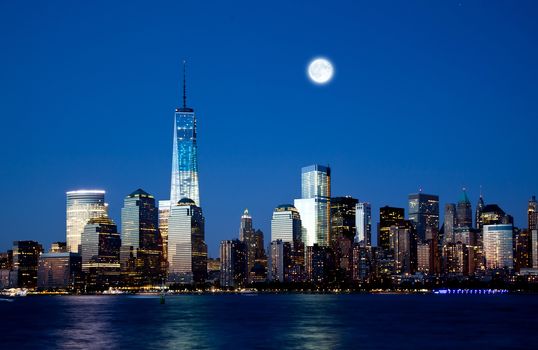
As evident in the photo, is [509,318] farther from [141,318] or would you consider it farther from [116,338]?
[116,338]

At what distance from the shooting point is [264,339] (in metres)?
106

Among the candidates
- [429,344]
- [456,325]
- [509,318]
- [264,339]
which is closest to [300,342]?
[264,339]

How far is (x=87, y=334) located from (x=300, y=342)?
30.1m

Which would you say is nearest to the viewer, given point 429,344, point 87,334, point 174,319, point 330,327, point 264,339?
point 429,344

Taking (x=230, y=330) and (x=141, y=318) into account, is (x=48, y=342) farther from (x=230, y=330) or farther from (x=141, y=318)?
(x=141, y=318)

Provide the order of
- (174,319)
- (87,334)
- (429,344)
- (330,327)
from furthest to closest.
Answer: (174,319) < (330,327) < (87,334) < (429,344)

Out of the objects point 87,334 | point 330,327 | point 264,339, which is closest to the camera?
point 264,339

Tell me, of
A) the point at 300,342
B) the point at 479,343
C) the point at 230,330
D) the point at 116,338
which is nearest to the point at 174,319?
the point at 230,330

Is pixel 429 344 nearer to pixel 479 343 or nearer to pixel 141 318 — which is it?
pixel 479 343

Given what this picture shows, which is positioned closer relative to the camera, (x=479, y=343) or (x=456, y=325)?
(x=479, y=343)

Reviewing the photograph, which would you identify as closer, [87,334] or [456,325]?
[87,334]

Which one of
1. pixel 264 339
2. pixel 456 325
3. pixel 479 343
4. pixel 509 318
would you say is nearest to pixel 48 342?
pixel 264 339

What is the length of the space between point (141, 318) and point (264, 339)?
52.5 m

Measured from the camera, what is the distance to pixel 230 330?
399ft
